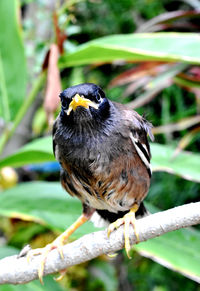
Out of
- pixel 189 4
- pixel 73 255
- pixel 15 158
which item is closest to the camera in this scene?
pixel 73 255

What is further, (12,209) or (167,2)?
(167,2)

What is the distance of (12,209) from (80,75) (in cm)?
139

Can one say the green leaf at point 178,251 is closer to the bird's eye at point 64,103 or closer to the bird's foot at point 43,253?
the bird's foot at point 43,253

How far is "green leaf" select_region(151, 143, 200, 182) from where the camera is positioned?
2121mm

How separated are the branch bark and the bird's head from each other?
16.2 inches

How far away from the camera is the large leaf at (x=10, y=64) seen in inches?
103

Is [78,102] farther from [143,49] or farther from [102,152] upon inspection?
[143,49]

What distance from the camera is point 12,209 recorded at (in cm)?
238

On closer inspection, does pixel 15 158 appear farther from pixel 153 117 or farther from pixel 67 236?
pixel 153 117

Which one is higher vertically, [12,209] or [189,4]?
[189,4]

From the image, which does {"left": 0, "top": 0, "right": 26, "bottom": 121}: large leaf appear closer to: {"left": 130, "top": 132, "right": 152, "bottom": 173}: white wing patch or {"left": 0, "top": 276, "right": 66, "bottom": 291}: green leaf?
{"left": 0, "top": 276, "right": 66, "bottom": 291}: green leaf

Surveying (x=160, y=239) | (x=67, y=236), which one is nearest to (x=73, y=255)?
(x=67, y=236)

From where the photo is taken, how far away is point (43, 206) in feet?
7.97

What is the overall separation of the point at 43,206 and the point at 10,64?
0.83 metres
